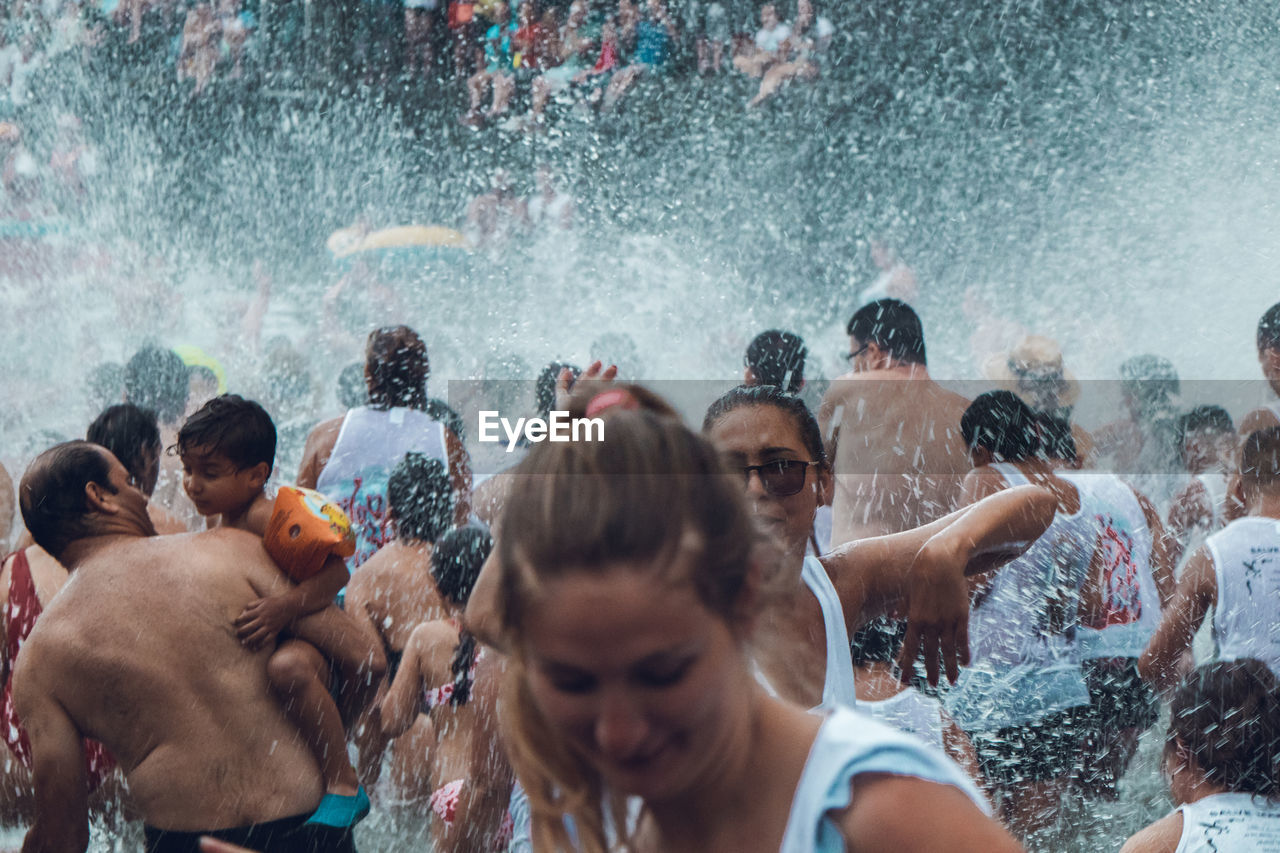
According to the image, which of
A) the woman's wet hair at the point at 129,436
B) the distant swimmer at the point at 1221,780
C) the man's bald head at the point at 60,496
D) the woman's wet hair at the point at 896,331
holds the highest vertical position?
the woman's wet hair at the point at 896,331

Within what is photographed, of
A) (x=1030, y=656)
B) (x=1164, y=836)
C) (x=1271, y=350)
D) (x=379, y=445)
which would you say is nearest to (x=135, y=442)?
(x=379, y=445)

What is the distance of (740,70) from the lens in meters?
10.2

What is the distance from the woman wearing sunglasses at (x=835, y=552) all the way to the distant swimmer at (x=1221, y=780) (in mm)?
541

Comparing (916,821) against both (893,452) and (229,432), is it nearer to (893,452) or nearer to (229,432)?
(229,432)

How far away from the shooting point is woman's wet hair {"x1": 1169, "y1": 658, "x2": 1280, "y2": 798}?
2.11 meters

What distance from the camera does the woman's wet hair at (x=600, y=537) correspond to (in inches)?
35.3

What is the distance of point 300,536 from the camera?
2494 millimetres

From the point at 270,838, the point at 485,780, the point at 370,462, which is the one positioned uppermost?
the point at 370,462

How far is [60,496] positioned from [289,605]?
515 mm

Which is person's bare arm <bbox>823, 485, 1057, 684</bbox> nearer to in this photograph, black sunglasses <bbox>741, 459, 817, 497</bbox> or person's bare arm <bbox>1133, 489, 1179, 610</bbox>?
black sunglasses <bbox>741, 459, 817, 497</bbox>

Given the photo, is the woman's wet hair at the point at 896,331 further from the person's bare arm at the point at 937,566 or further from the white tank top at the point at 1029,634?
the person's bare arm at the point at 937,566

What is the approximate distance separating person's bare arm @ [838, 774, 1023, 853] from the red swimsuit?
7.66 feet

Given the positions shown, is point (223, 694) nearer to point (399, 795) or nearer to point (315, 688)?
point (315, 688)

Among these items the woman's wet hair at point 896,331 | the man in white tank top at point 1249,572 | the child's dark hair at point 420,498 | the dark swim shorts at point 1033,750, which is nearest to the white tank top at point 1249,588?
the man in white tank top at point 1249,572
